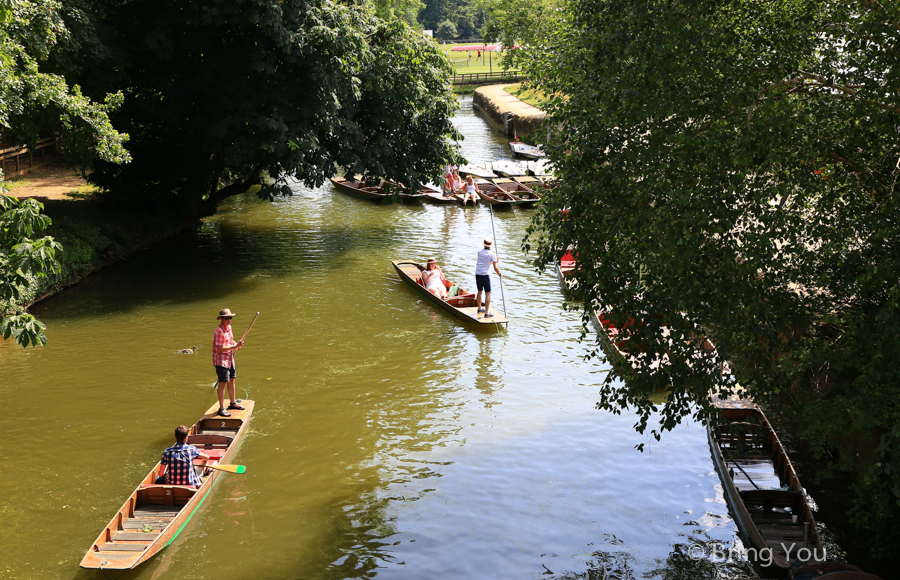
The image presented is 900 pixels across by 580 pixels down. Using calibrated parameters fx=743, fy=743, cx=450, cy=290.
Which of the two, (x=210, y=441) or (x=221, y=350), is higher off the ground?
(x=221, y=350)

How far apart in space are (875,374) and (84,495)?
30.1 ft

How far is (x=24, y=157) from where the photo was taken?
2658 cm

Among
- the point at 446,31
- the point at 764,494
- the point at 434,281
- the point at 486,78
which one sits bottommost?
the point at 764,494

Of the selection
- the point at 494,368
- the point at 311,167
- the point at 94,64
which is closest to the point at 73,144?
the point at 94,64

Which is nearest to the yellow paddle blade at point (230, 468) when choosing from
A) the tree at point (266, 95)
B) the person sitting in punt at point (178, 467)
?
the person sitting in punt at point (178, 467)

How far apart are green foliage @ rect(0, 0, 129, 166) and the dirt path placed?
19.7 feet

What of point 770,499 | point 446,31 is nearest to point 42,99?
point 770,499

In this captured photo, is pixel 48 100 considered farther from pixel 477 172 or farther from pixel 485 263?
pixel 477 172

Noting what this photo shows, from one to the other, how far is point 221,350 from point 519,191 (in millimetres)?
18911

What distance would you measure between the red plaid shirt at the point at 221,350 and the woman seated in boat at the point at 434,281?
6.31 meters

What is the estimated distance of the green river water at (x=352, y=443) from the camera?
8648 mm

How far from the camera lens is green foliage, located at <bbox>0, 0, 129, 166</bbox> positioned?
1411 centimetres

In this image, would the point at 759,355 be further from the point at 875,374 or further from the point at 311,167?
the point at 311,167

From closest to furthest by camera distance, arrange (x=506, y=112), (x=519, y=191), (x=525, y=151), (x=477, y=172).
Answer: (x=519, y=191) → (x=477, y=172) → (x=525, y=151) → (x=506, y=112)
